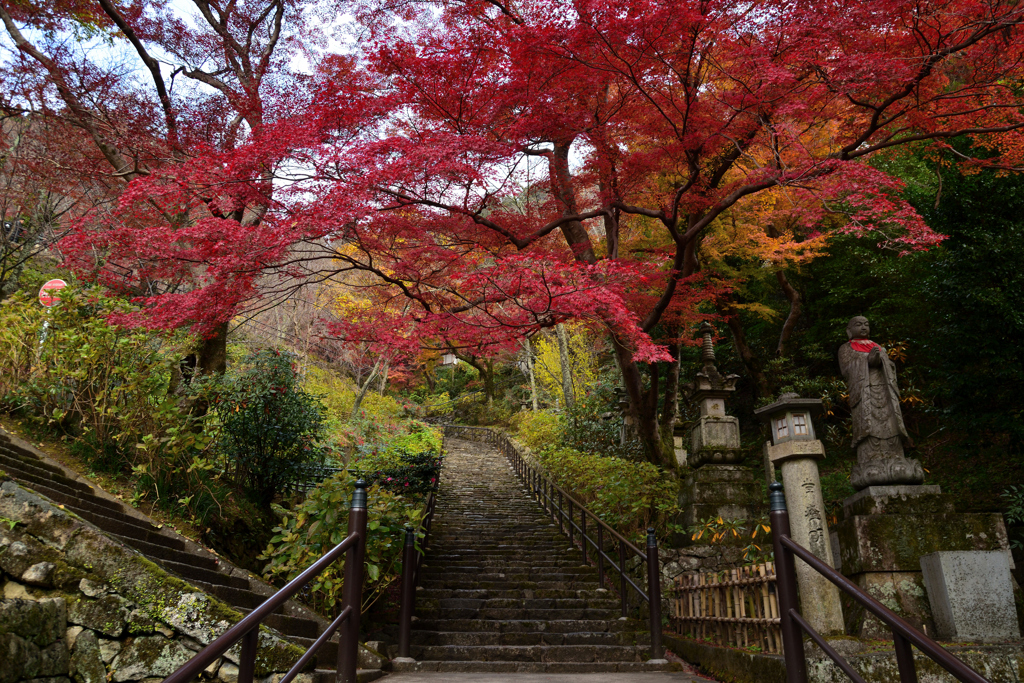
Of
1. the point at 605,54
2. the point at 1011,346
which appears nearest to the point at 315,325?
the point at 605,54

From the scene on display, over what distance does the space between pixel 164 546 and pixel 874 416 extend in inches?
267

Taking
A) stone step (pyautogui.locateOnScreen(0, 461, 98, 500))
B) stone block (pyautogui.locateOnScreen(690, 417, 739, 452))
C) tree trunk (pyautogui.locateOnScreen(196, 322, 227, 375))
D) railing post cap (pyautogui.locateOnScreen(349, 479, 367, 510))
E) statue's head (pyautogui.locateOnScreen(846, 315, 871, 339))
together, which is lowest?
railing post cap (pyautogui.locateOnScreen(349, 479, 367, 510))

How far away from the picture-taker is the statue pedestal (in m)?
4.75

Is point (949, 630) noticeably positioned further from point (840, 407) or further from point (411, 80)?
point (840, 407)

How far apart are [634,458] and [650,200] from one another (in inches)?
206

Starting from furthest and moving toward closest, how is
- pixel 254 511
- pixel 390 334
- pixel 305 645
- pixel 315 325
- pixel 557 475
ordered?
pixel 315 325 → pixel 557 475 → pixel 390 334 → pixel 254 511 → pixel 305 645

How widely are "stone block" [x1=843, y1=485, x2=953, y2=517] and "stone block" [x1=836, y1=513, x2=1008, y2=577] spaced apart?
0.19 feet

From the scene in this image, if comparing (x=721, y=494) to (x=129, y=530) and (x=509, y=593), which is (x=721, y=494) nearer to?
(x=509, y=593)

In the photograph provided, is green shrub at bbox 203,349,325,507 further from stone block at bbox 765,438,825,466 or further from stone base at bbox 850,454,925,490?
stone base at bbox 850,454,925,490

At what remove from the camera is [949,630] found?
452 cm

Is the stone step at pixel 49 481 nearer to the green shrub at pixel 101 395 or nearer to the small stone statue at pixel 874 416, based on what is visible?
the green shrub at pixel 101 395

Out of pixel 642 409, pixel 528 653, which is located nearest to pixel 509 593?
pixel 528 653

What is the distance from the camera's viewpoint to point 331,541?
5234 mm

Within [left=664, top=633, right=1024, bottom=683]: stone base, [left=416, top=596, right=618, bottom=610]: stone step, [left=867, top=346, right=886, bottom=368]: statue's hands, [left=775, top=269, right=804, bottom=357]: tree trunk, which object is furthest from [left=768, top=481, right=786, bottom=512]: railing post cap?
[left=775, top=269, right=804, bottom=357]: tree trunk
